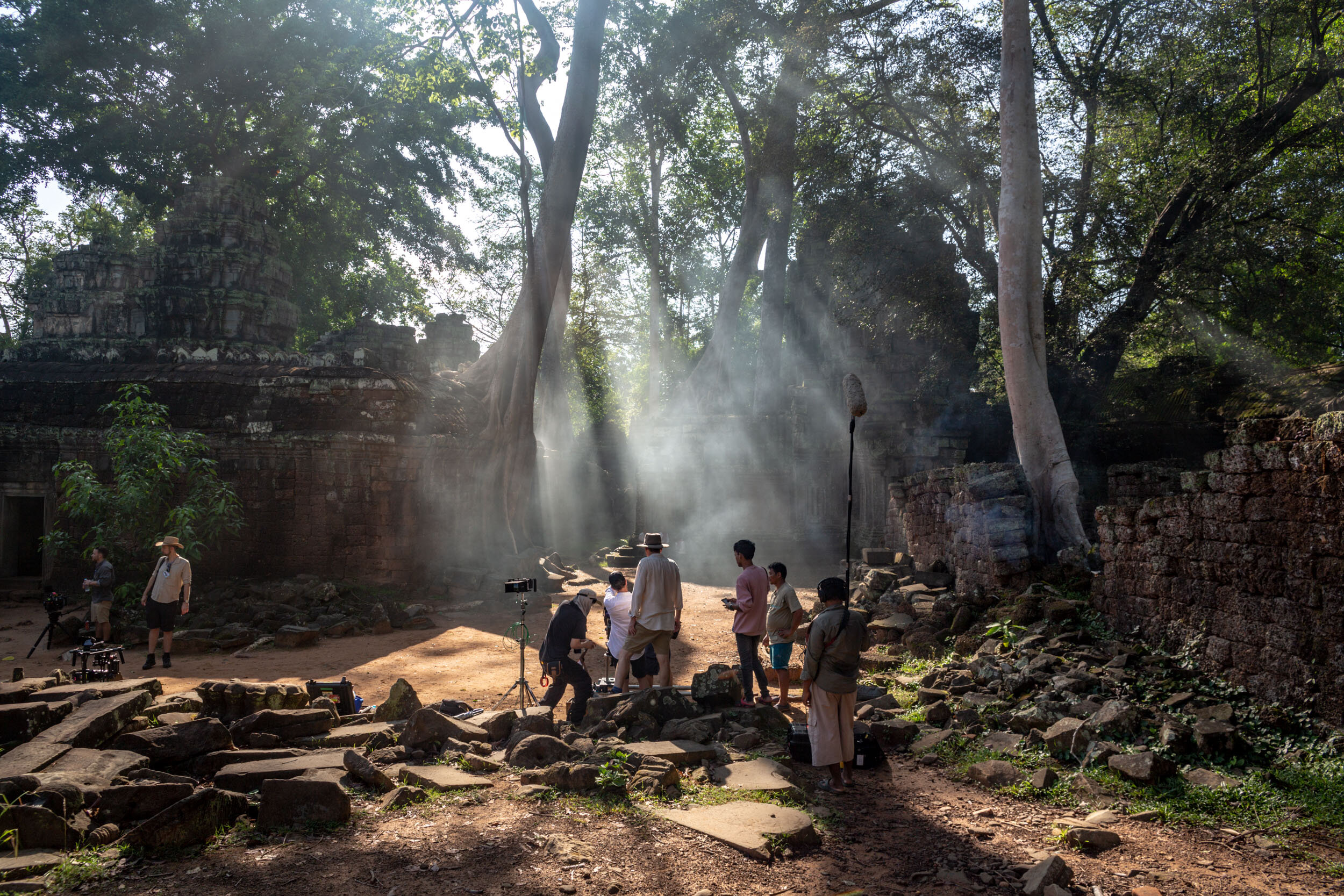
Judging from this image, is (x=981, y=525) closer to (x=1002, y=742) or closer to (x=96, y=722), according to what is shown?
(x=1002, y=742)

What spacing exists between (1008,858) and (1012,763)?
1.44m

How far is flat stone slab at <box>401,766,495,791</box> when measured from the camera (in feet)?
16.0

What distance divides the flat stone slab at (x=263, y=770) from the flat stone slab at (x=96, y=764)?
0.47m

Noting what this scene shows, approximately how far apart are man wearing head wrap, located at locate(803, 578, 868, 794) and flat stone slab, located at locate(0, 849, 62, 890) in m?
4.04

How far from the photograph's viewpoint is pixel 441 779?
492 centimetres

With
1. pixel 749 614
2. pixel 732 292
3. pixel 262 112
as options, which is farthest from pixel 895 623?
pixel 262 112

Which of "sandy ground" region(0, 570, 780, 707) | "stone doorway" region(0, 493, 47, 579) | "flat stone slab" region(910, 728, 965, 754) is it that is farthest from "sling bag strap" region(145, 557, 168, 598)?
"flat stone slab" region(910, 728, 965, 754)

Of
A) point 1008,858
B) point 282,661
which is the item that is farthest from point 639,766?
point 282,661

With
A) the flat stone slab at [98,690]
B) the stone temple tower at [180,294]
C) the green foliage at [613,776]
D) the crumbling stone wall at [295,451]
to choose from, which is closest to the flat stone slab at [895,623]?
the green foliage at [613,776]

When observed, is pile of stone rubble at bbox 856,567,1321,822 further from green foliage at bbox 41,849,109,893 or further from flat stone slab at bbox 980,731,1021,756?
green foliage at bbox 41,849,109,893

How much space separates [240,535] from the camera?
12750 millimetres

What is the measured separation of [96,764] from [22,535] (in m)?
13.1

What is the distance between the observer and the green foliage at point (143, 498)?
11125 millimetres

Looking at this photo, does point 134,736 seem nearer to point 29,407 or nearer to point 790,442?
point 29,407
